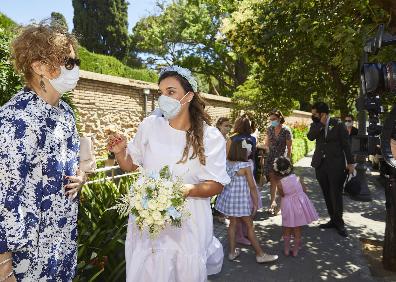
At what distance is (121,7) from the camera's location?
3647 centimetres

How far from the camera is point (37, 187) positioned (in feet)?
6.10

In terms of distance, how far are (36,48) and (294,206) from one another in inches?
172

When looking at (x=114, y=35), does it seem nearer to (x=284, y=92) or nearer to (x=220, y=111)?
(x=220, y=111)

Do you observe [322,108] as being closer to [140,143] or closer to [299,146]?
[140,143]

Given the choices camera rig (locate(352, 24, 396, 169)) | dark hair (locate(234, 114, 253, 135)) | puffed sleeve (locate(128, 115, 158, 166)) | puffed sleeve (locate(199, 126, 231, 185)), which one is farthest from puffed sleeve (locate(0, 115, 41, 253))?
dark hair (locate(234, 114, 253, 135))

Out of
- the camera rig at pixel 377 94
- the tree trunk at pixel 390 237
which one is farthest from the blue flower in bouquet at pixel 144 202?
the tree trunk at pixel 390 237

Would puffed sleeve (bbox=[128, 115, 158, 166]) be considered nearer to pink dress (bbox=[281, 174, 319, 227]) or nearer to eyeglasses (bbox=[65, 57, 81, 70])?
eyeglasses (bbox=[65, 57, 81, 70])

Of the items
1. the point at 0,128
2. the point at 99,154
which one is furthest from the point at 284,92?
the point at 0,128

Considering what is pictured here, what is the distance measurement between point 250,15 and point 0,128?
9056mm

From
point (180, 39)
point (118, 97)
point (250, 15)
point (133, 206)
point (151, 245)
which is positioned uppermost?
point (180, 39)

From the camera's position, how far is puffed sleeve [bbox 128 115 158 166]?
2584 millimetres

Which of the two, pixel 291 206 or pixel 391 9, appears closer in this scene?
pixel 391 9

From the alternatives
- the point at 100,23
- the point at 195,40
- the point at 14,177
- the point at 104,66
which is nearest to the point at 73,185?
the point at 14,177

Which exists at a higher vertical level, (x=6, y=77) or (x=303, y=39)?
(x=303, y=39)
